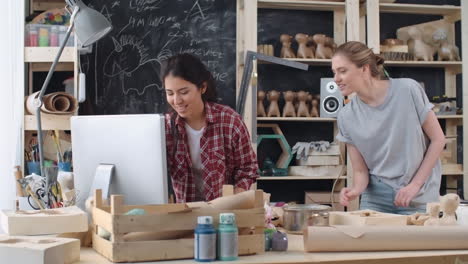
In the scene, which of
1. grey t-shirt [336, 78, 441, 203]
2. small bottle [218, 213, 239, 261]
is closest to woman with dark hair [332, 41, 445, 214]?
grey t-shirt [336, 78, 441, 203]

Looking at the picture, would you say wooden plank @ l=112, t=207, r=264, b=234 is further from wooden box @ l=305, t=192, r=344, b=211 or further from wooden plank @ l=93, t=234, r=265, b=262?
wooden box @ l=305, t=192, r=344, b=211

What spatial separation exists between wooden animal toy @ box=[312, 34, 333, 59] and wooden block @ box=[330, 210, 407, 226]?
2.53m

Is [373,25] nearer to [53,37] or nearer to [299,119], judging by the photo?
[299,119]

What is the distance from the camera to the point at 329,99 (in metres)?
4.28

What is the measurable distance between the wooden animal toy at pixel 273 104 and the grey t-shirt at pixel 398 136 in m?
Answer: 1.58

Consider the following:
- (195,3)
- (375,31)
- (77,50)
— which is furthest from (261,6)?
(77,50)

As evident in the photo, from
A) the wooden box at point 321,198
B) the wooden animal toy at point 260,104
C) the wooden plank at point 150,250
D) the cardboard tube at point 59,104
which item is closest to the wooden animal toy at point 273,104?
→ the wooden animal toy at point 260,104

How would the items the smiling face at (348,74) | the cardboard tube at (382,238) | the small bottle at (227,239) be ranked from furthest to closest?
1. the smiling face at (348,74)
2. the cardboard tube at (382,238)
3. the small bottle at (227,239)

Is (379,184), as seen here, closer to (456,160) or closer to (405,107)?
(405,107)

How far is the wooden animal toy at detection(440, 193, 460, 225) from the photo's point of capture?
66.8 inches

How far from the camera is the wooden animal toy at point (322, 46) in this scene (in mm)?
4254

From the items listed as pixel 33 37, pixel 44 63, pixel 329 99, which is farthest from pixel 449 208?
pixel 44 63

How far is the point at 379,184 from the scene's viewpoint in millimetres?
2639

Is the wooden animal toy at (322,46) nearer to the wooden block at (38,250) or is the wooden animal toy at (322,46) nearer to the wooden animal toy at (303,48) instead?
the wooden animal toy at (303,48)
